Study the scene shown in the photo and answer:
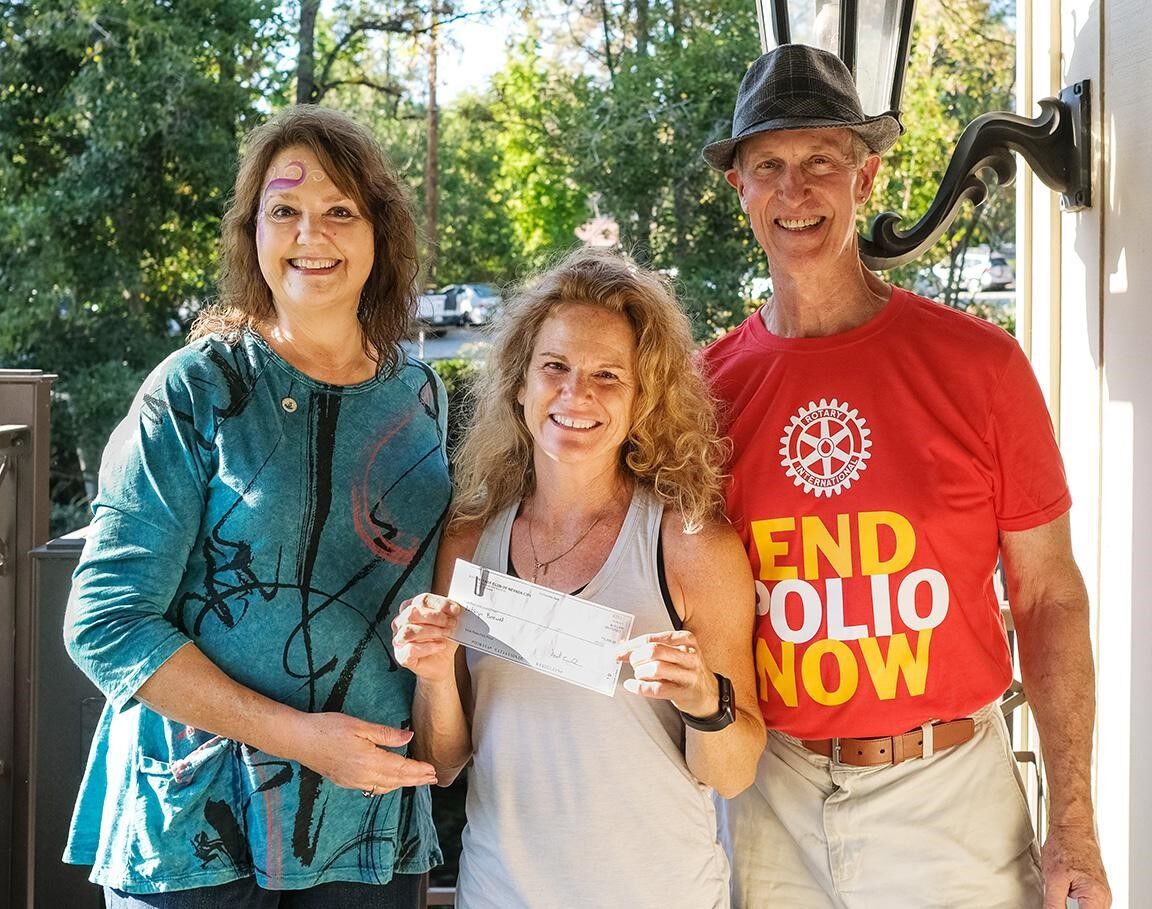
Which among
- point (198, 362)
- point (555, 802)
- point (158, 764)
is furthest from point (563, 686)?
point (198, 362)

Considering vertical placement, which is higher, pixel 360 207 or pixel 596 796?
pixel 360 207

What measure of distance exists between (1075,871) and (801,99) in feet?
4.11

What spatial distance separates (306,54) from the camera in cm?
926

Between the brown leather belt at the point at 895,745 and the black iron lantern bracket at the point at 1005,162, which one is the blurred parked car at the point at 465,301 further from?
the brown leather belt at the point at 895,745

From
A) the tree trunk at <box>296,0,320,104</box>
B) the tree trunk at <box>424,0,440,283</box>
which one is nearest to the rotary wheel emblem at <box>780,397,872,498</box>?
the tree trunk at <box>424,0,440,283</box>

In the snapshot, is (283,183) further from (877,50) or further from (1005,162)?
(1005,162)

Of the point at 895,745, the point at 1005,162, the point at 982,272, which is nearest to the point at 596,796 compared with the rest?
the point at 895,745

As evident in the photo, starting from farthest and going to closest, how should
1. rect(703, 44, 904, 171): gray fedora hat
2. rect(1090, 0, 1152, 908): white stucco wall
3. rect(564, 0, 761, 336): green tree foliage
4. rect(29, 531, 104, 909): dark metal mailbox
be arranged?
rect(564, 0, 761, 336): green tree foliage, rect(29, 531, 104, 909): dark metal mailbox, rect(1090, 0, 1152, 908): white stucco wall, rect(703, 44, 904, 171): gray fedora hat

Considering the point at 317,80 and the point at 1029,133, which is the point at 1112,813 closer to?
the point at 1029,133

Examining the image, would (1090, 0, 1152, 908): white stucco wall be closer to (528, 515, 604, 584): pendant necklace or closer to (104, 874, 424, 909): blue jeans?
(528, 515, 604, 584): pendant necklace

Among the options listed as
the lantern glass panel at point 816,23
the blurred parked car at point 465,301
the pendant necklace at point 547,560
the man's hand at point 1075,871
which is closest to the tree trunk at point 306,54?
the blurred parked car at point 465,301

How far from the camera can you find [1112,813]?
239cm

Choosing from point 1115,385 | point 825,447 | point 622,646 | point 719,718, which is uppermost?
point 1115,385

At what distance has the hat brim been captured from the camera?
197cm
